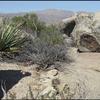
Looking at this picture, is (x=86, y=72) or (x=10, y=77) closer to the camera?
(x=10, y=77)

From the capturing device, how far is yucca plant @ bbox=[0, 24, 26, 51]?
443 inches

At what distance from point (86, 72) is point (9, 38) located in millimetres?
2837

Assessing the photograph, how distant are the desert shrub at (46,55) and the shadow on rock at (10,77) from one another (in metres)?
0.84

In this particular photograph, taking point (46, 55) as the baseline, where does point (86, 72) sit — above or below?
below

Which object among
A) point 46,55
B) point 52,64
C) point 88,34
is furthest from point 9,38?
point 88,34

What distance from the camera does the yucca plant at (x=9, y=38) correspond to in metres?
11.3

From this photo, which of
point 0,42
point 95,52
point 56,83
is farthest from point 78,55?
point 56,83

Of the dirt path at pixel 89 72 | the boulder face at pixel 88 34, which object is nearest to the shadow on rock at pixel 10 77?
the dirt path at pixel 89 72

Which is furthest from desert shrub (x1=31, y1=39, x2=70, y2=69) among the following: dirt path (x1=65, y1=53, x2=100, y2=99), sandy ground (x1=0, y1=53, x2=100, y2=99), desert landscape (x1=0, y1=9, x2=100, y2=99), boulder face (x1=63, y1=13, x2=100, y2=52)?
boulder face (x1=63, y1=13, x2=100, y2=52)

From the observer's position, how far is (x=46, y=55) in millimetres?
10703

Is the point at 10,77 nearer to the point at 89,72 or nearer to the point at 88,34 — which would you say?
the point at 89,72

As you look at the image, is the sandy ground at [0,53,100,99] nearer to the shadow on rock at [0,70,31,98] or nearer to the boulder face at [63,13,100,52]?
the shadow on rock at [0,70,31,98]

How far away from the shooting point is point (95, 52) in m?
13.7

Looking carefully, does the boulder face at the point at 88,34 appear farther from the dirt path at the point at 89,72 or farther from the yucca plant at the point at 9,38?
the yucca plant at the point at 9,38
